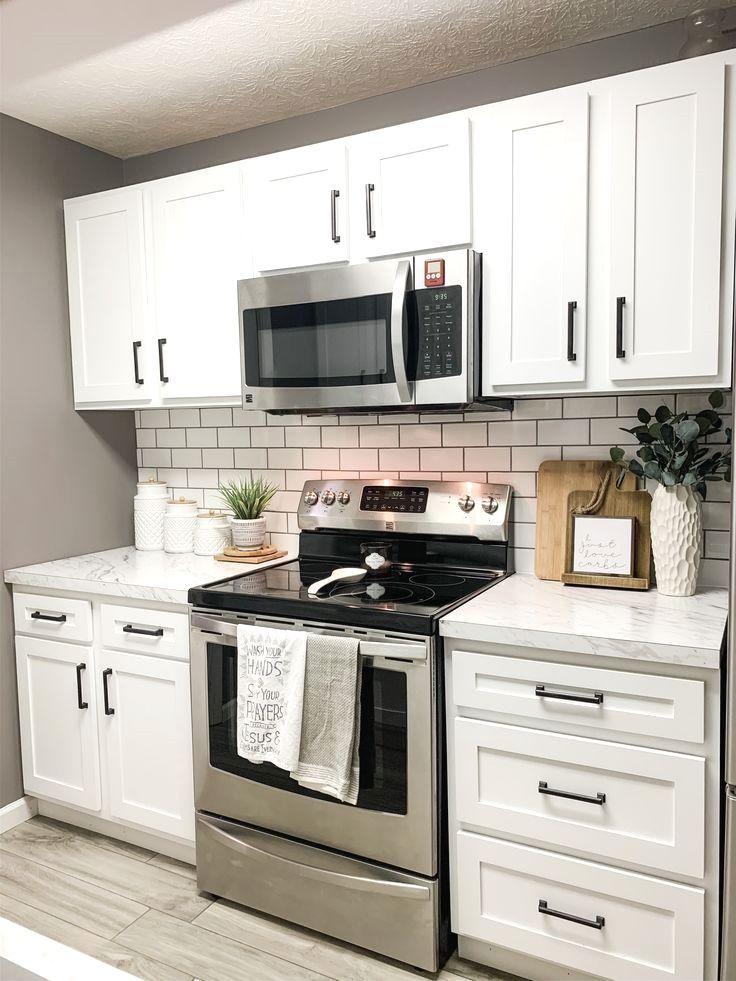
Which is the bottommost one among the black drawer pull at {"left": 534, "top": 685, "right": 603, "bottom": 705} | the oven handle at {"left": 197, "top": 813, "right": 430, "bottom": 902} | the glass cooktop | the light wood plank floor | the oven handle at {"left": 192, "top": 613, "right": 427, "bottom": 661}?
the light wood plank floor

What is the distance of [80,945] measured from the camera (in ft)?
7.07

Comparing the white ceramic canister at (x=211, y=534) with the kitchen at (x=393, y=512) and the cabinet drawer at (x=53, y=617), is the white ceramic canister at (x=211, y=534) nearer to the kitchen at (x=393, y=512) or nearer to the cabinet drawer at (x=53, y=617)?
the kitchen at (x=393, y=512)

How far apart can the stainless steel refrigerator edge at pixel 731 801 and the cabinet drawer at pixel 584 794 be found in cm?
10

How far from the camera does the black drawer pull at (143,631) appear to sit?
243 cm

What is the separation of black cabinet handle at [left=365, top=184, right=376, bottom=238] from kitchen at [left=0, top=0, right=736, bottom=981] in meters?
0.03

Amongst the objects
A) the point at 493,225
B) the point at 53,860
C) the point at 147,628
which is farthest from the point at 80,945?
the point at 493,225

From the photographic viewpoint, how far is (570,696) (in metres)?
1.79

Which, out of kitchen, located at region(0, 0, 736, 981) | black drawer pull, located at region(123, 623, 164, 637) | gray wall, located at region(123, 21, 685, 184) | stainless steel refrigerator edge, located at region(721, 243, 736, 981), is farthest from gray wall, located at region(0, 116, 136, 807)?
stainless steel refrigerator edge, located at region(721, 243, 736, 981)

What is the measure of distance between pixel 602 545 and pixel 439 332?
800 millimetres

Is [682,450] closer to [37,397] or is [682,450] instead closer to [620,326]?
[620,326]

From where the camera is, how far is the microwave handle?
2166 mm

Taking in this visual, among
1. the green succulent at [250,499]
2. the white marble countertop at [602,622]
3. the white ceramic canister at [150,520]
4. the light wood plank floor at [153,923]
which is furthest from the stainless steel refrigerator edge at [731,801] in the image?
the white ceramic canister at [150,520]

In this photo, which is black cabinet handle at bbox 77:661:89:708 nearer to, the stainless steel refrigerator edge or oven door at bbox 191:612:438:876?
oven door at bbox 191:612:438:876

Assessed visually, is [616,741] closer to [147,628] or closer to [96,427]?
[147,628]
